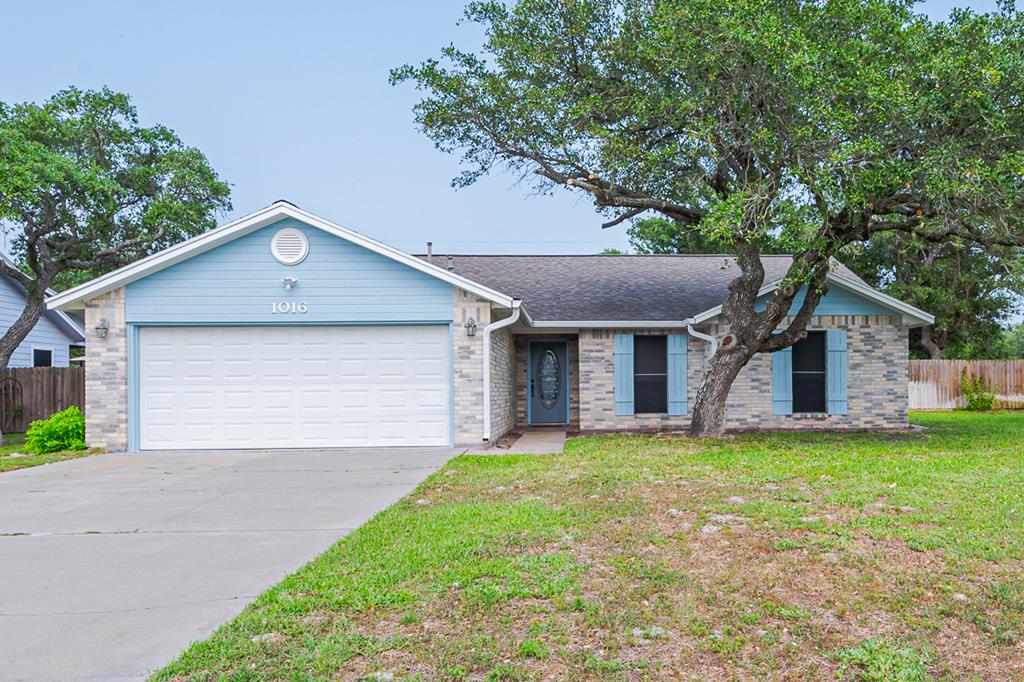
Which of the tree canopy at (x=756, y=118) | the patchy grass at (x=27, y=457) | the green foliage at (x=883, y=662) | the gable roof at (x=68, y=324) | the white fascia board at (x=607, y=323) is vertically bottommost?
the patchy grass at (x=27, y=457)

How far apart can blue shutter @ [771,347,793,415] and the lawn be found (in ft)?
21.9

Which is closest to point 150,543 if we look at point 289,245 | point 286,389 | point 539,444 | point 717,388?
point 286,389

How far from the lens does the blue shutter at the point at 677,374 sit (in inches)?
564

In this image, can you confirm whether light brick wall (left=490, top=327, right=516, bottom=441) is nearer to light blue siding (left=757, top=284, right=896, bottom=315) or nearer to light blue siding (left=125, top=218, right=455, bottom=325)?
light blue siding (left=125, top=218, right=455, bottom=325)

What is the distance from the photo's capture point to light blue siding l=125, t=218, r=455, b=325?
11961 mm

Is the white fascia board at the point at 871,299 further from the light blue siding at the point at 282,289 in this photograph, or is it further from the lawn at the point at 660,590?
the lawn at the point at 660,590

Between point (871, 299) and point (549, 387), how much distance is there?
6994 mm

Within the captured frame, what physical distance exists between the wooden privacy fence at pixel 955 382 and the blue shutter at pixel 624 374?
1339 cm

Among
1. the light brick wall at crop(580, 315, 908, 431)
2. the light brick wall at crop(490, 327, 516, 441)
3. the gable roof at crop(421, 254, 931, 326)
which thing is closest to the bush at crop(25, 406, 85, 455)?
the light brick wall at crop(490, 327, 516, 441)

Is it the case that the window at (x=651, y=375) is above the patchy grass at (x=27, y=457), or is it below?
above

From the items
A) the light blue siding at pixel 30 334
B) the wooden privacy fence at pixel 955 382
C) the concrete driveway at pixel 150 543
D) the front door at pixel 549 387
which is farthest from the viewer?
the wooden privacy fence at pixel 955 382

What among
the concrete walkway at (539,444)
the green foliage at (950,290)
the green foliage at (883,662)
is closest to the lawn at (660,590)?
the green foliage at (883,662)

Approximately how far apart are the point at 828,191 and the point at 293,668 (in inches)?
380

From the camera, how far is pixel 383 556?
4.99m
